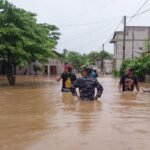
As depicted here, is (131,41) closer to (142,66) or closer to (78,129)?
(142,66)

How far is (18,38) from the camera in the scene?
1212 inches

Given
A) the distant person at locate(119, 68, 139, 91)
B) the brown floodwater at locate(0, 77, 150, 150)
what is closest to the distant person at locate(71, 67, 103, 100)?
the brown floodwater at locate(0, 77, 150, 150)

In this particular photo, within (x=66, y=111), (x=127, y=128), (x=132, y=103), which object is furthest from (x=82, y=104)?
(x=127, y=128)

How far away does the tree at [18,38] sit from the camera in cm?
3027

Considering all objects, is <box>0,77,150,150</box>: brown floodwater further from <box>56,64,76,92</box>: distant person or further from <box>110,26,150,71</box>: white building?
<box>110,26,150,71</box>: white building

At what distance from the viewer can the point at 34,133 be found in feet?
26.3

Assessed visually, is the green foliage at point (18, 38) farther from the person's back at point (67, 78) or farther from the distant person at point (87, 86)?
the distant person at point (87, 86)

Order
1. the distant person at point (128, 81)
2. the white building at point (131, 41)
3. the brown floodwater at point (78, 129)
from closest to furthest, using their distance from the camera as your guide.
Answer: the brown floodwater at point (78, 129) → the distant person at point (128, 81) → the white building at point (131, 41)

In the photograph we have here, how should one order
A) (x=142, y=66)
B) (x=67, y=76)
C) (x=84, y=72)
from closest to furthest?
1. (x=84, y=72)
2. (x=67, y=76)
3. (x=142, y=66)

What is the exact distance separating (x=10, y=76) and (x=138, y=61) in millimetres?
13882

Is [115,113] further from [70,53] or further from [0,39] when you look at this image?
[70,53]

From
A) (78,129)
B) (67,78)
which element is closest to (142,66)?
(67,78)

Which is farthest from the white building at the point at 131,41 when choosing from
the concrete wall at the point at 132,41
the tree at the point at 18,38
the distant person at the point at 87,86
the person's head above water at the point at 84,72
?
the person's head above water at the point at 84,72

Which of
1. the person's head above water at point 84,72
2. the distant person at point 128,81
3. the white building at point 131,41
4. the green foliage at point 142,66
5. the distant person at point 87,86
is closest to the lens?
the person's head above water at point 84,72
